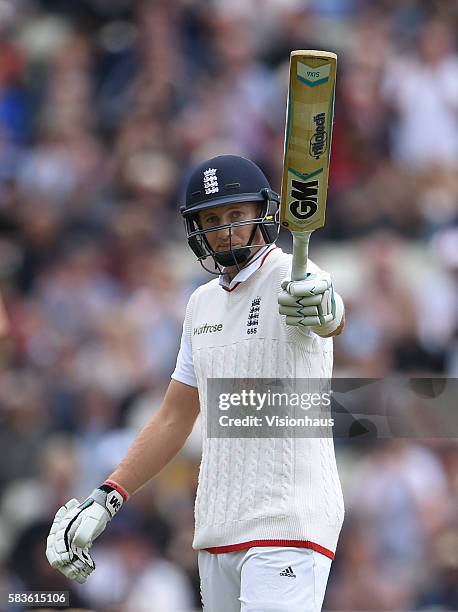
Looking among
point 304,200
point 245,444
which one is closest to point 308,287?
point 304,200

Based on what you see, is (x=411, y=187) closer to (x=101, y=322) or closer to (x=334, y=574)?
(x=101, y=322)

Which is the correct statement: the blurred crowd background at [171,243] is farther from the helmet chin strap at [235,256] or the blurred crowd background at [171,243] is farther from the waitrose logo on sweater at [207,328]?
the helmet chin strap at [235,256]

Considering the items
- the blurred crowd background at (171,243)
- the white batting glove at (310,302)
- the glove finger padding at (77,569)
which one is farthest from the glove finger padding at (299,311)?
the blurred crowd background at (171,243)

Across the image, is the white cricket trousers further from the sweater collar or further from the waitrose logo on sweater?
the sweater collar

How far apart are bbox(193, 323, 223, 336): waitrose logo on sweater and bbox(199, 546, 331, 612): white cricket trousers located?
2.57 feet

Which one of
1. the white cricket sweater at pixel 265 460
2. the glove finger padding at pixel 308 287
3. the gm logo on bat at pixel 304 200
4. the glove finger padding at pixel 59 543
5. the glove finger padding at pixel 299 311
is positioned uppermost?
the gm logo on bat at pixel 304 200

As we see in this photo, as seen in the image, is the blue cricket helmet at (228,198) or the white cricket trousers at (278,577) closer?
the white cricket trousers at (278,577)

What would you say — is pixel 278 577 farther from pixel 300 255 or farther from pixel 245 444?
pixel 300 255

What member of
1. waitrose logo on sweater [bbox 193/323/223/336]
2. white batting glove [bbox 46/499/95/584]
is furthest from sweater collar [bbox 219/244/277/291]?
white batting glove [bbox 46/499/95/584]

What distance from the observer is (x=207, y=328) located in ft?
14.3

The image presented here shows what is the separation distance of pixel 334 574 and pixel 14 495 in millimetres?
2138

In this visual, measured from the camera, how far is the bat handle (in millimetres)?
3783

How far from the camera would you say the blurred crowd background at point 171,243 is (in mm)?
7414

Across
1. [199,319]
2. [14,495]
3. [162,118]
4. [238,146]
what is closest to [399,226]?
[238,146]
